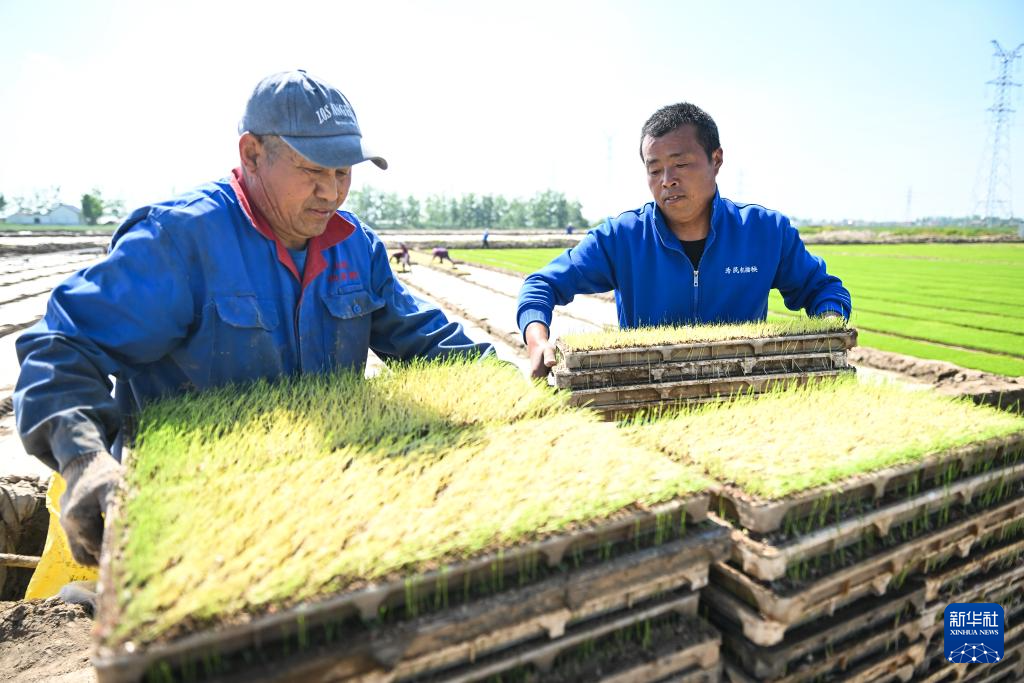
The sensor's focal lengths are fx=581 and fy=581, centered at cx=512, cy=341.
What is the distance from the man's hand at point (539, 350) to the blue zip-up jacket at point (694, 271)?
11.0 inches

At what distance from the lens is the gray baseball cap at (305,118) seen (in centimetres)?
193

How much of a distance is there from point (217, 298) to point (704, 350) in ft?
6.55

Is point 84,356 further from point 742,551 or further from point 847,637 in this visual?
point 847,637

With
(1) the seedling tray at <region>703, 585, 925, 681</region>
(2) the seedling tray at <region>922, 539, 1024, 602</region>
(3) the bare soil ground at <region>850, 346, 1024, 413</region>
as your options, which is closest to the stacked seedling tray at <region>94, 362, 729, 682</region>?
(1) the seedling tray at <region>703, 585, 925, 681</region>

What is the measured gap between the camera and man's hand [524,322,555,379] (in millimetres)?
2646

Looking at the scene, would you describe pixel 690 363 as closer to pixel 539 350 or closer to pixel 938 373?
pixel 539 350

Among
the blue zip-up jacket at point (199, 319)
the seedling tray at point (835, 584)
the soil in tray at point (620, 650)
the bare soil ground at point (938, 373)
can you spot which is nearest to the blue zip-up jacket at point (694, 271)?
the blue zip-up jacket at point (199, 319)

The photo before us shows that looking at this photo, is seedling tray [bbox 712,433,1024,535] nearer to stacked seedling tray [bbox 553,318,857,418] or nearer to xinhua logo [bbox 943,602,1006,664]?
xinhua logo [bbox 943,602,1006,664]

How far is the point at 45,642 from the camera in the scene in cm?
271

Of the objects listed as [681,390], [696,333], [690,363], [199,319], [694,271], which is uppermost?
[694,271]

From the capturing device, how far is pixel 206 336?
2.04 meters

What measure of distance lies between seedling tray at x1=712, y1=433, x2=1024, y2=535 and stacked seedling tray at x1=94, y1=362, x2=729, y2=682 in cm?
10

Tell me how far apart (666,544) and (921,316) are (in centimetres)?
1465

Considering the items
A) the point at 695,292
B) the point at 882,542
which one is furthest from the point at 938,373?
Result: the point at 882,542
